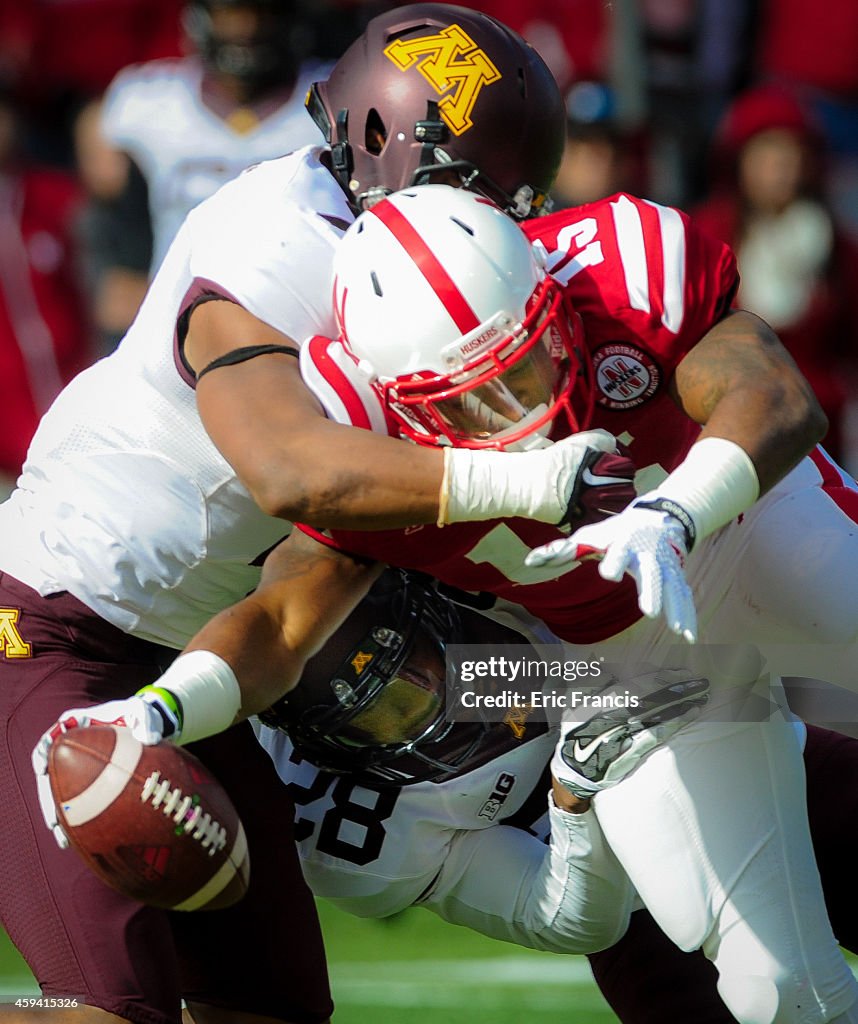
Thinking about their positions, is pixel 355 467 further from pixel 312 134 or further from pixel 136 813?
pixel 312 134

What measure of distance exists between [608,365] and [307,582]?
590 millimetres

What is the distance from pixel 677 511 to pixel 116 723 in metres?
0.85

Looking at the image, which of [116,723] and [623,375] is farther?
[623,375]

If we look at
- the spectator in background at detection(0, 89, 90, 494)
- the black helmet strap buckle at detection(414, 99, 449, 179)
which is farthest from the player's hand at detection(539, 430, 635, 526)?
the spectator in background at detection(0, 89, 90, 494)

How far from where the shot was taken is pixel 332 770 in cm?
332

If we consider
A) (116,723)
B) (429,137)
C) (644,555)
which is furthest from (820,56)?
(116,723)

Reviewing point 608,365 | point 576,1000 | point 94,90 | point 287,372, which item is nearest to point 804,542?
point 608,365

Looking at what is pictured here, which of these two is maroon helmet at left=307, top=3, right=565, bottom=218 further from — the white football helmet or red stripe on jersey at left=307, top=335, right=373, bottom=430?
red stripe on jersey at left=307, top=335, right=373, bottom=430

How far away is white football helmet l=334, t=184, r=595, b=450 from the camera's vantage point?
2719mm

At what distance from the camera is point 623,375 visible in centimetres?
286

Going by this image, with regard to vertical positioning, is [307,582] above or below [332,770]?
above

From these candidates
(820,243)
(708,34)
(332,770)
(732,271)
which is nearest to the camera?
(732,271)

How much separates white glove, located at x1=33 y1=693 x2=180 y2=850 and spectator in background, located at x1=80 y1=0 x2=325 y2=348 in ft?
11.2

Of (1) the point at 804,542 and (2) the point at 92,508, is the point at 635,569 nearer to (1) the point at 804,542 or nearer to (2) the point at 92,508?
(1) the point at 804,542
